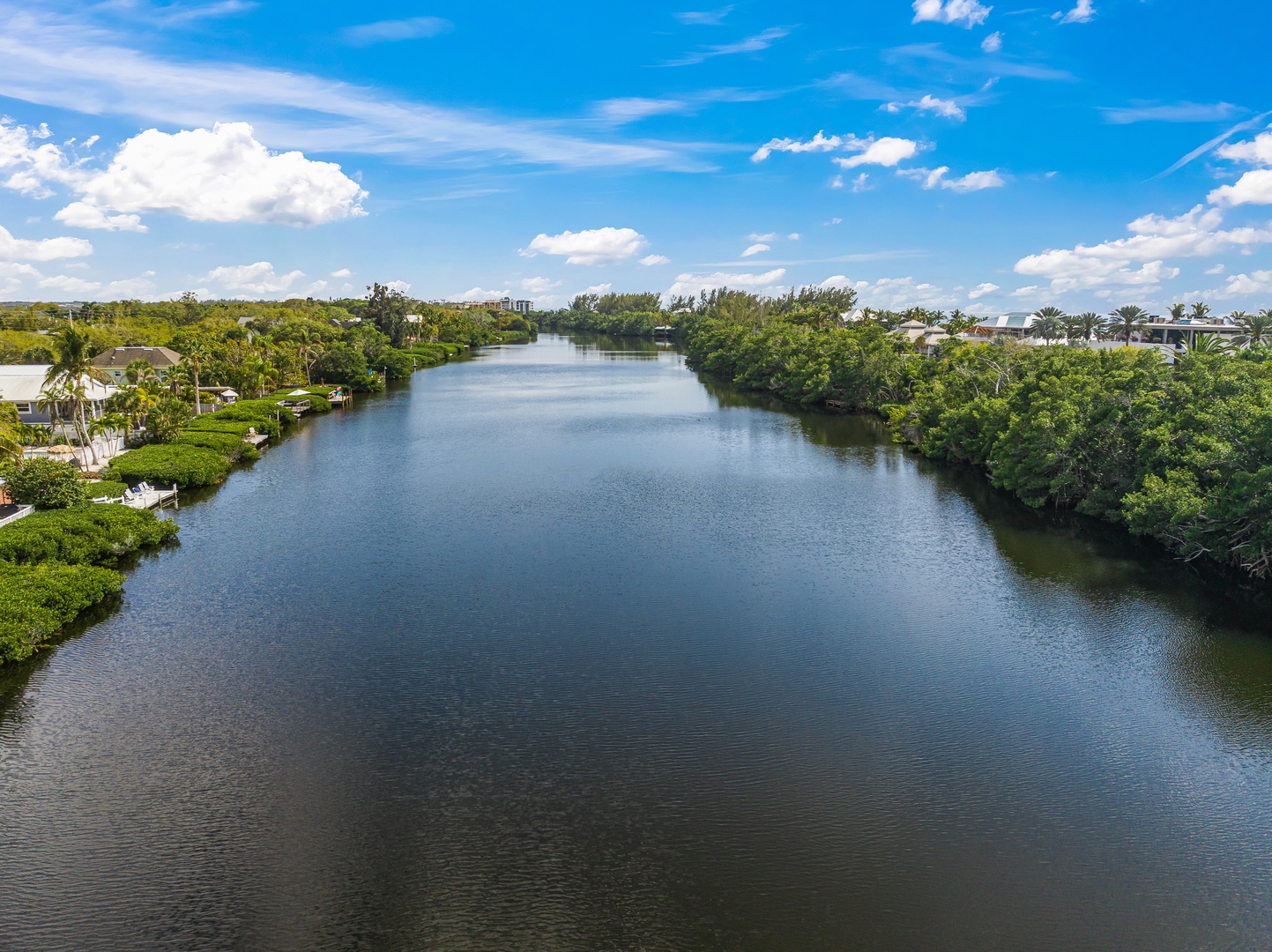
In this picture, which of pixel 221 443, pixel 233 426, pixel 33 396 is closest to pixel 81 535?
pixel 221 443

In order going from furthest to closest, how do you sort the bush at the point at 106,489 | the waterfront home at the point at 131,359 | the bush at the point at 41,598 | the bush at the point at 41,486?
1. the waterfront home at the point at 131,359
2. the bush at the point at 106,489
3. the bush at the point at 41,486
4. the bush at the point at 41,598

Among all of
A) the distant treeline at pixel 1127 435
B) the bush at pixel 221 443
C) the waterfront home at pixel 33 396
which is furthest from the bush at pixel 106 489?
the distant treeline at pixel 1127 435

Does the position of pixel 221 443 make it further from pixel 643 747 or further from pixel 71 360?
→ pixel 643 747

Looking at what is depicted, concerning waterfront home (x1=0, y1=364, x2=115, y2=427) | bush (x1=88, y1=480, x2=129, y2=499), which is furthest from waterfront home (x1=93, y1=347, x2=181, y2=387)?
bush (x1=88, y1=480, x2=129, y2=499)

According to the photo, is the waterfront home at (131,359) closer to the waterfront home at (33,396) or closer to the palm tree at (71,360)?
the waterfront home at (33,396)

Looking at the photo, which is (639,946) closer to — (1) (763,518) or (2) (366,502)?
(1) (763,518)

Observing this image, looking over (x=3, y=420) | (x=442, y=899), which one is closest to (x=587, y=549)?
(x=442, y=899)
